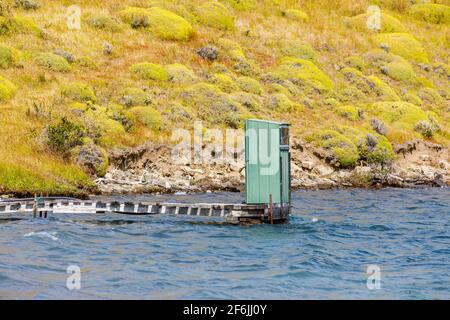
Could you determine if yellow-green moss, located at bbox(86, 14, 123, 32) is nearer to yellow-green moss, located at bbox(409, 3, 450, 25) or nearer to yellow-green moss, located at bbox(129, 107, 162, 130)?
yellow-green moss, located at bbox(129, 107, 162, 130)

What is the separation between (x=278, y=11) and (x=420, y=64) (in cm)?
1450

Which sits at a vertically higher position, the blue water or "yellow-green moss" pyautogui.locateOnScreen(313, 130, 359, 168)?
"yellow-green moss" pyautogui.locateOnScreen(313, 130, 359, 168)

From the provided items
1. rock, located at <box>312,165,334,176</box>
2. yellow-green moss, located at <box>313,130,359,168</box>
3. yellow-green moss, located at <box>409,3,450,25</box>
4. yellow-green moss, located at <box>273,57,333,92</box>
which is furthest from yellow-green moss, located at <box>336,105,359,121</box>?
yellow-green moss, located at <box>409,3,450,25</box>

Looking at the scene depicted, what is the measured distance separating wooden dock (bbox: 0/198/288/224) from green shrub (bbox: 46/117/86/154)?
38.3ft

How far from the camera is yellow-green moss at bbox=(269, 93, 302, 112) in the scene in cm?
6051

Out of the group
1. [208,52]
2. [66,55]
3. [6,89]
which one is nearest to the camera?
[6,89]

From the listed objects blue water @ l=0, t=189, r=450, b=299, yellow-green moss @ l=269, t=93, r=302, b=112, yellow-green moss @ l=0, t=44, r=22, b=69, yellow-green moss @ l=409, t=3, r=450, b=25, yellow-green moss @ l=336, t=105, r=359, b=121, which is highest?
yellow-green moss @ l=409, t=3, r=450, b=25

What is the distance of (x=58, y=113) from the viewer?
48.9m

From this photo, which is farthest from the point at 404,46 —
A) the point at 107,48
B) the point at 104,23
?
the point at 107,48

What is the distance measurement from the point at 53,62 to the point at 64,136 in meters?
13.7

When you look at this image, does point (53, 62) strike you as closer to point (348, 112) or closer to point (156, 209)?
point (348, 112)

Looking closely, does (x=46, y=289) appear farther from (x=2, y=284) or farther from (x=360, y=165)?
(x=360, y=165)

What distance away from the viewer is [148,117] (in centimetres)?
5153

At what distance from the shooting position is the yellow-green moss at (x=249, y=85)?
204 feet
